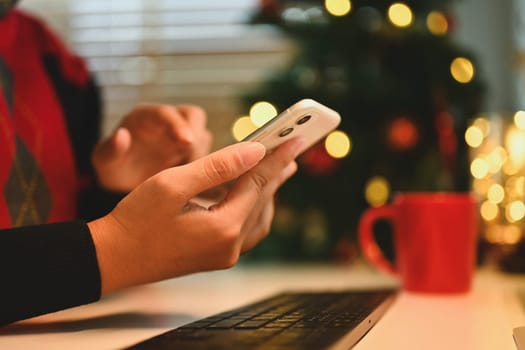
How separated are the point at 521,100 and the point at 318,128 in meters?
1.06

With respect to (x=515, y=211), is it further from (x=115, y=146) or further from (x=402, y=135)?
(x=115, y=146)

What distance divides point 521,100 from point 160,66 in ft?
2.70

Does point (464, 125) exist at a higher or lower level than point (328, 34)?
lower

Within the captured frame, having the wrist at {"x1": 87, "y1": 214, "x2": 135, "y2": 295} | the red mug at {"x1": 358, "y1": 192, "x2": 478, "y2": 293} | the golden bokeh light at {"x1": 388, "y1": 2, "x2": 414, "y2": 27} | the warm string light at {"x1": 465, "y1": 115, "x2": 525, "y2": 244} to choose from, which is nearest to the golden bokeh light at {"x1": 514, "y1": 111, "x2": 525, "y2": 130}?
the warm string light at {"x1": 465, "y1": 115, "x2": 525, "y2": 244}

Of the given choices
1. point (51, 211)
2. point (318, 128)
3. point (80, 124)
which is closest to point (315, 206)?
point (80, 124)

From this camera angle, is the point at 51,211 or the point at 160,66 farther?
the point at 160,66

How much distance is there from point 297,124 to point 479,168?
2.44 feet

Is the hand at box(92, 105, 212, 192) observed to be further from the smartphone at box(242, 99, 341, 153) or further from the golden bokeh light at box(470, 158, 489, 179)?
the golden bokeh light at box(470, 158, 489, 179)

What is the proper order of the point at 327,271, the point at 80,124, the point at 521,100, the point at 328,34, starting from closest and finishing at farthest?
the point at 80,124 → the point at 327,271 → the point at 328,34 → the point at 521,100

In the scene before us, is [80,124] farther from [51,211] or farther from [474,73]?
[474,73]

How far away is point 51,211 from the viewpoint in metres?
0.95

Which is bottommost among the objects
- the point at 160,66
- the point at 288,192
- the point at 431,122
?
the point at 288,192

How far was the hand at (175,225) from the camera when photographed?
624 mm

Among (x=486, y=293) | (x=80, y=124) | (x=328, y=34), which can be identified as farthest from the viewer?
(x=328, y=34)
